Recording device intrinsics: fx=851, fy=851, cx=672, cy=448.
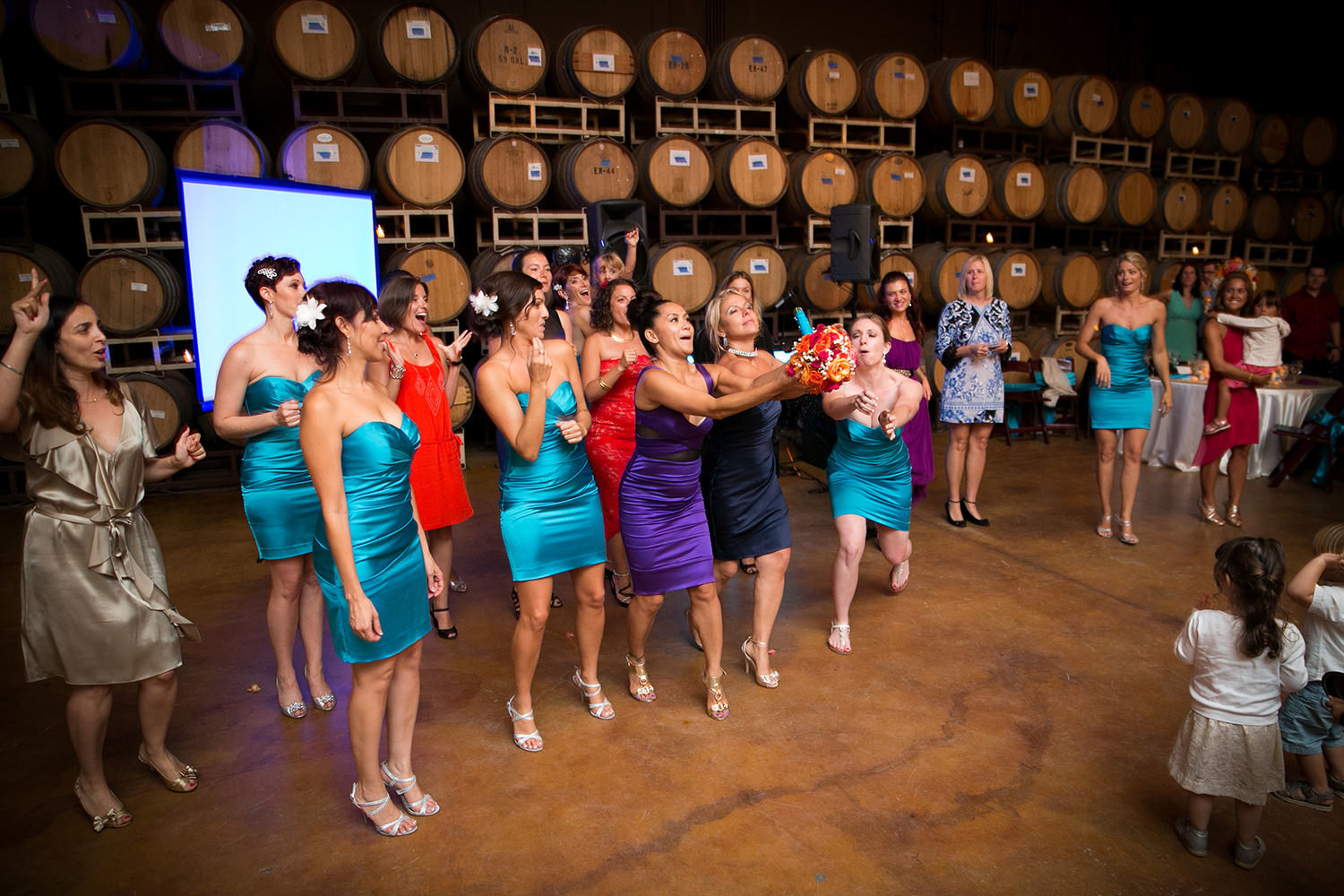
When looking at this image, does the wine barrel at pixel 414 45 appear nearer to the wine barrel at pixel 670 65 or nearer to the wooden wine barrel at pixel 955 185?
the wine barrel at pixel 670 65

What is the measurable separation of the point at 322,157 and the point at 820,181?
13.2ft

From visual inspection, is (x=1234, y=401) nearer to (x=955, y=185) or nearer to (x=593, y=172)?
(x=955, y=185)

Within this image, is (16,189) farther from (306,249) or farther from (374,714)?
(374,714)

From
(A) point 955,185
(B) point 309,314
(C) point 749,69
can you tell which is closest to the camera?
(B) point 309,314

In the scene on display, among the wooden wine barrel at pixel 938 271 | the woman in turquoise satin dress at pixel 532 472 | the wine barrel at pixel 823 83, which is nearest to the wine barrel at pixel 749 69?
the wine barrel at pixel 823 83

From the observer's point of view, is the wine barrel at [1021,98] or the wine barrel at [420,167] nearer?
the wine barrel at [420,167]

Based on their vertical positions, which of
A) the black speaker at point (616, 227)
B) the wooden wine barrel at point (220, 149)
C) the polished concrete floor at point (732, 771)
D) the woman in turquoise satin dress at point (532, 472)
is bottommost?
the polished concrete floor at point (732, 771)

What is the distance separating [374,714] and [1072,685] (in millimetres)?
2538

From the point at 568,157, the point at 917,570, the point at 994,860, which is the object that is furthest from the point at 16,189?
the point at 994,860

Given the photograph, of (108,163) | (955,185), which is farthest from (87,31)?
(955,185)

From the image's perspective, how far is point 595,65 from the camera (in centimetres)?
691

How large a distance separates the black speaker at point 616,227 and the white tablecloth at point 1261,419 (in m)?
4.06

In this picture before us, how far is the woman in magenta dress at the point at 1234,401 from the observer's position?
502 centimetres

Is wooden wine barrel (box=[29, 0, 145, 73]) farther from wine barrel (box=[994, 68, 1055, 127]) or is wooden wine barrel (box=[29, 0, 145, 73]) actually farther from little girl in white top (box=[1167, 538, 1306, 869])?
wine barrel (box=[994, 68, 1055, 127])
